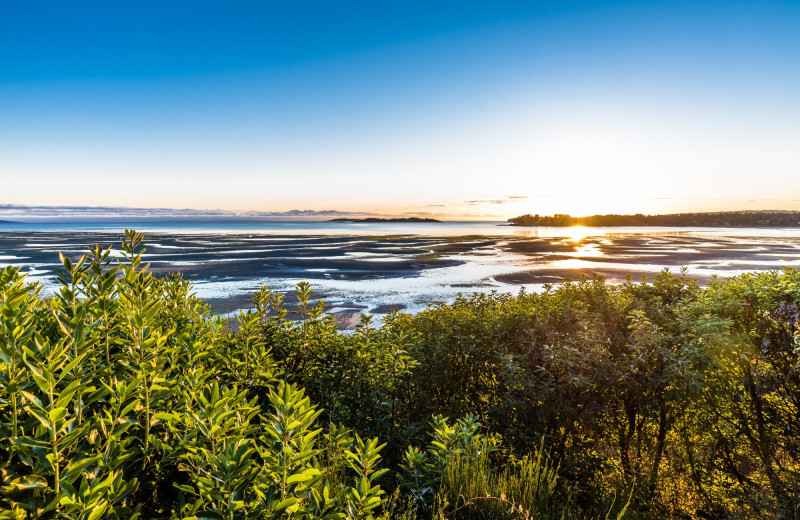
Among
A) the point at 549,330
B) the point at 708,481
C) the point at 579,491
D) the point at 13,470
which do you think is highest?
the point at 13,470

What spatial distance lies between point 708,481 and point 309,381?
565cm

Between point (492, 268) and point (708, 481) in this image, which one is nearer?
point (708, 481)

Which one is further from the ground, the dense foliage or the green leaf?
the green leaf

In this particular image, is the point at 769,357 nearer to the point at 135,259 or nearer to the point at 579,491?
the point at 579,491

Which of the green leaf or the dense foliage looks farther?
the dense foliage

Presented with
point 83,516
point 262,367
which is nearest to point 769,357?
point 262,367

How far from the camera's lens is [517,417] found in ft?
15.5

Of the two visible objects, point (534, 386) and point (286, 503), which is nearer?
point (286, 503)

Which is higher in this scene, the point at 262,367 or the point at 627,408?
the point at 262,367

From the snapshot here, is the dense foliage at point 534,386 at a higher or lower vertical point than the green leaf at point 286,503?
lower

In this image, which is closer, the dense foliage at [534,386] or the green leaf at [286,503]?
the green leaf at [286,503]

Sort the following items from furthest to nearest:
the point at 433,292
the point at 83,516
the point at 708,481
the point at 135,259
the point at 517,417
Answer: the point at 433,292, the point at 708,481, the point at 517,417, the point at 135,259, the point at 83,516

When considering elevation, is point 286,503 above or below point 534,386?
above

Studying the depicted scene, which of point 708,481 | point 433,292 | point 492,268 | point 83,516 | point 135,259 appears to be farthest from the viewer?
point 492,268
